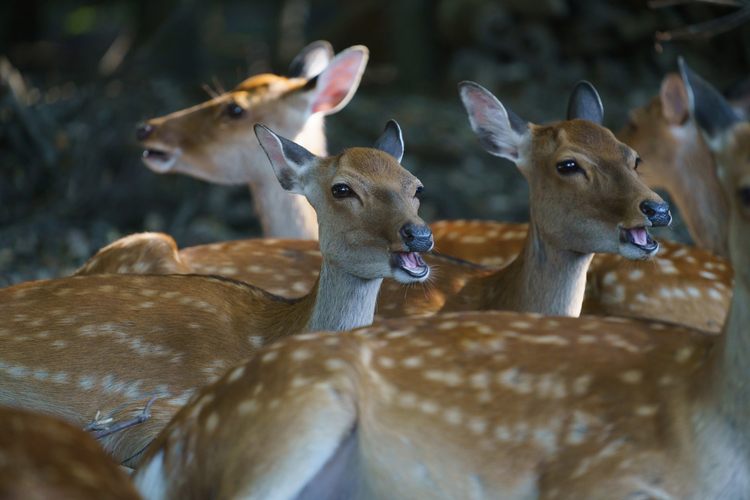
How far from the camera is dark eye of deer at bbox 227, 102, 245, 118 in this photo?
4582mm

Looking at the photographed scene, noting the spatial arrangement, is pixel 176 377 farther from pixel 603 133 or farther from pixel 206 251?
pixel 603 133

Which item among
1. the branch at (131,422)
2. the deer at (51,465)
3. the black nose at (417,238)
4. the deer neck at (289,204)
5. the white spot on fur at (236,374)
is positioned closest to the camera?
the deer at (51,465)

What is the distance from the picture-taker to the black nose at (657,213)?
2.78 meters

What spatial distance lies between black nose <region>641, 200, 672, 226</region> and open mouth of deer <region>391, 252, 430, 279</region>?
78 centimetres

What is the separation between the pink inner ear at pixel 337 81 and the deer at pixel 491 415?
2.56 metres

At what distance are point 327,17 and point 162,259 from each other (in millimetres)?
8022

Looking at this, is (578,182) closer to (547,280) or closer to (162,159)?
(547,280)

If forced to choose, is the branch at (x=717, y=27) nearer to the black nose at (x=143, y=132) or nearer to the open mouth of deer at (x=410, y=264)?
the open mouth of deer at (x=410, y=264)

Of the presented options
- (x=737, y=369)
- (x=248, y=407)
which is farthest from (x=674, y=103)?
(x=248, y=407)

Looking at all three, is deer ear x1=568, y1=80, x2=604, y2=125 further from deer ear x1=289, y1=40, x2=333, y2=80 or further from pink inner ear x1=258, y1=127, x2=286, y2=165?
deer ear x1=289, y1=40, x2=333, y2=80

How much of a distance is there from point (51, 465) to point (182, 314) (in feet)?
4.68

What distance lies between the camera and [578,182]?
3.05 m

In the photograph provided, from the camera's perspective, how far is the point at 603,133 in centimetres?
317

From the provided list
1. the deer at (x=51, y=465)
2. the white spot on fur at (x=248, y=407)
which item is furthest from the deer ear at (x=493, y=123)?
the deer at (x=51, y=465)
